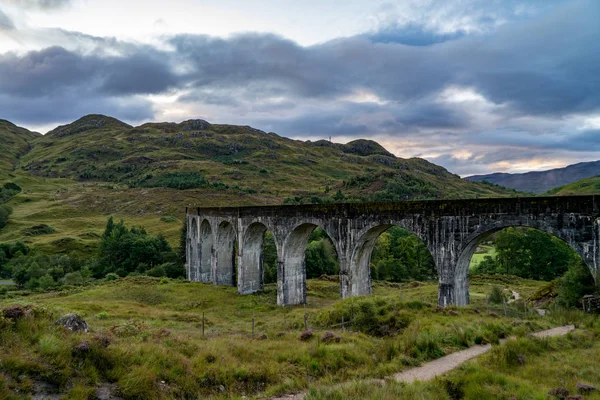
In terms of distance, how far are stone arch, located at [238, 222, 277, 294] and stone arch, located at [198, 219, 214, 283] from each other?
10.3 m

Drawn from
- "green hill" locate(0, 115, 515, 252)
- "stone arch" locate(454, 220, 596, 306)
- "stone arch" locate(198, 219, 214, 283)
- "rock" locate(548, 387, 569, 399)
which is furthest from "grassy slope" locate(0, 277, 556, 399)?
"green hill" locate(0, 115, 515, 252)

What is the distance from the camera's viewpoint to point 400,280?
5572 centimetres

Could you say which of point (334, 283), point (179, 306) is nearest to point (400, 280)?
point (334, 283)

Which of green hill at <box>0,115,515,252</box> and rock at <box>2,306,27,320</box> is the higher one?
green hill at <box>0,115,515,252</box>

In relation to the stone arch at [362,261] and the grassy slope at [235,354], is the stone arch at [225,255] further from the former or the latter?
the grassy slope at [235,354]

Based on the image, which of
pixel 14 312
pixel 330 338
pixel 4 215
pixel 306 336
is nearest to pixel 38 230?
pixel 4 215

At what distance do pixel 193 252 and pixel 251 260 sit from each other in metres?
15.2

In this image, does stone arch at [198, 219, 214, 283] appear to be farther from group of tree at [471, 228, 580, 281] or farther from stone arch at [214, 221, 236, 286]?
group of tree at [471, 228, 580, 281]

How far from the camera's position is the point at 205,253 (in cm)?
4791

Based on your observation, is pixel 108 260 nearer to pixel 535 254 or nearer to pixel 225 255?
pixel 225 255

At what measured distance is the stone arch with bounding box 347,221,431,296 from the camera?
25.3 metres

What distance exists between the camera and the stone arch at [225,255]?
4294 centimetres

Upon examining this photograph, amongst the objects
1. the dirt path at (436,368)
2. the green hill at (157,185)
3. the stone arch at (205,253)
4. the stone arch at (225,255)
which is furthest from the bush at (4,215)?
the dirt path at (436,368)

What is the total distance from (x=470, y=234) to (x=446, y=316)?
488 cm
